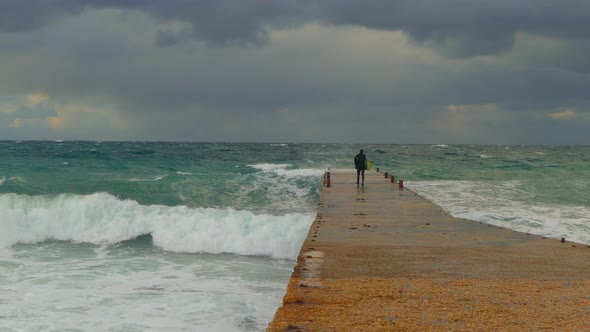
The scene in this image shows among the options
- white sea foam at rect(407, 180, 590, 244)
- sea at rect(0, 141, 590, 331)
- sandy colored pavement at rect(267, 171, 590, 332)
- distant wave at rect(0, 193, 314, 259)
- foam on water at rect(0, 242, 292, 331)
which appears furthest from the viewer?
white sea foam at rect(407, 180, 590, 244)

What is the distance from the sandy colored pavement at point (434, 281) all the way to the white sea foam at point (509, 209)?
6.15m

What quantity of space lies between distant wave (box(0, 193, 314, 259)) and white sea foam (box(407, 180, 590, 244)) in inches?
270

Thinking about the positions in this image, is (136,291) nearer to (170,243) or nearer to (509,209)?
(170,243)

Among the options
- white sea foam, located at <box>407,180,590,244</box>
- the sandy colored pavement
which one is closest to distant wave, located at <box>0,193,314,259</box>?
the sandy colored pavement

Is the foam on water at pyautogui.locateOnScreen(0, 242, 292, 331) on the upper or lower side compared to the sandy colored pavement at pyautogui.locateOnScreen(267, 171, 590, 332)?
lower

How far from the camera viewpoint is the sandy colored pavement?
5441 mm

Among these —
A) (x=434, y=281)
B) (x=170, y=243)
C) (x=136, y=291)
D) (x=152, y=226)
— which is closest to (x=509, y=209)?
(x=170, y=243)

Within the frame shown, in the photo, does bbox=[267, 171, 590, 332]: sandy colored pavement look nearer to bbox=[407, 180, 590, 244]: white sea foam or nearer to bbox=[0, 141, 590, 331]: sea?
bbox=[0, 141, 590, 331]: sea

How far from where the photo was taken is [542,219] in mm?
19672

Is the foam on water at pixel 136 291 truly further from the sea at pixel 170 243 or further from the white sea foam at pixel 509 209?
the white sea foam at pixel 509 209

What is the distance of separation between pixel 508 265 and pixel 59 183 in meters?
30.0

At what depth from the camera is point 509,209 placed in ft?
74.4

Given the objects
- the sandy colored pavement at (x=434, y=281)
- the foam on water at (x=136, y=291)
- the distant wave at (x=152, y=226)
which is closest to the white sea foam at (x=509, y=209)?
the sandy colored pavement at (x=434, y=281)

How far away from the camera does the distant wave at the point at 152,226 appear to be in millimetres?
16047
